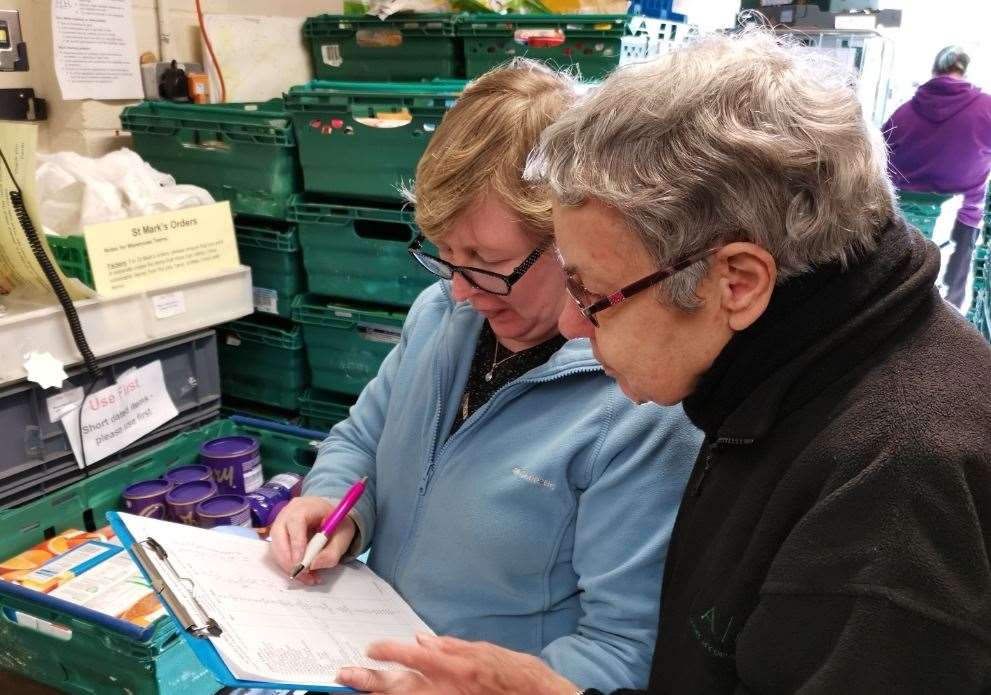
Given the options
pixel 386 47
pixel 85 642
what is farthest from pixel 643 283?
pixel 386 47

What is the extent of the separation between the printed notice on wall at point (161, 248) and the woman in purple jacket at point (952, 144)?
3.73m

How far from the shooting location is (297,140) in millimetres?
1794

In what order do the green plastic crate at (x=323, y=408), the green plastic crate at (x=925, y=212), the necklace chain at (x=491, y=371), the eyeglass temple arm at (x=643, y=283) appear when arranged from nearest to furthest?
the eyeglass temple arm at (x=643, y=283), the necklace chain at (x=491, y=371), the green plastic crate at (x=323, y=408), the green plastic crate at (x=925, y=212)

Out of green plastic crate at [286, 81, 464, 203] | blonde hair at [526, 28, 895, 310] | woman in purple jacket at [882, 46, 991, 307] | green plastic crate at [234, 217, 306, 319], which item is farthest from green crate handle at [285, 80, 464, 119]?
woman in purple jacket at [882, 46, 991, 307]

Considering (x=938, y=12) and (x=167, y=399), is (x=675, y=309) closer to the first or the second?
(x=167, y=399)

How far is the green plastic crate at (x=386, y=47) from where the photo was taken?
1961mm

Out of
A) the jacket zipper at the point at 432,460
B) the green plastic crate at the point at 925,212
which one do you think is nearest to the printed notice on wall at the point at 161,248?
the jacket zipper at the point at 432,460

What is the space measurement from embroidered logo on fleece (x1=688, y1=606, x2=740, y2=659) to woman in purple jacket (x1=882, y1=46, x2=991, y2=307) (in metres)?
4.12

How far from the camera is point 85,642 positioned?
3.92 ft

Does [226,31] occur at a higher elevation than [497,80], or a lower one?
higher

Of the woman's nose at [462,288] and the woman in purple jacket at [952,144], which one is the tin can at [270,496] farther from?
the woman in purple jacket at [952,144]

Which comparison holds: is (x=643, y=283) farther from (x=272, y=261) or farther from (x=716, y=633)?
(x=272, y=261)

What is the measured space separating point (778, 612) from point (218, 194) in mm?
1718

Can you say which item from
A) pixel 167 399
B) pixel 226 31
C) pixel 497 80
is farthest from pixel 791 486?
pixel 226 31
